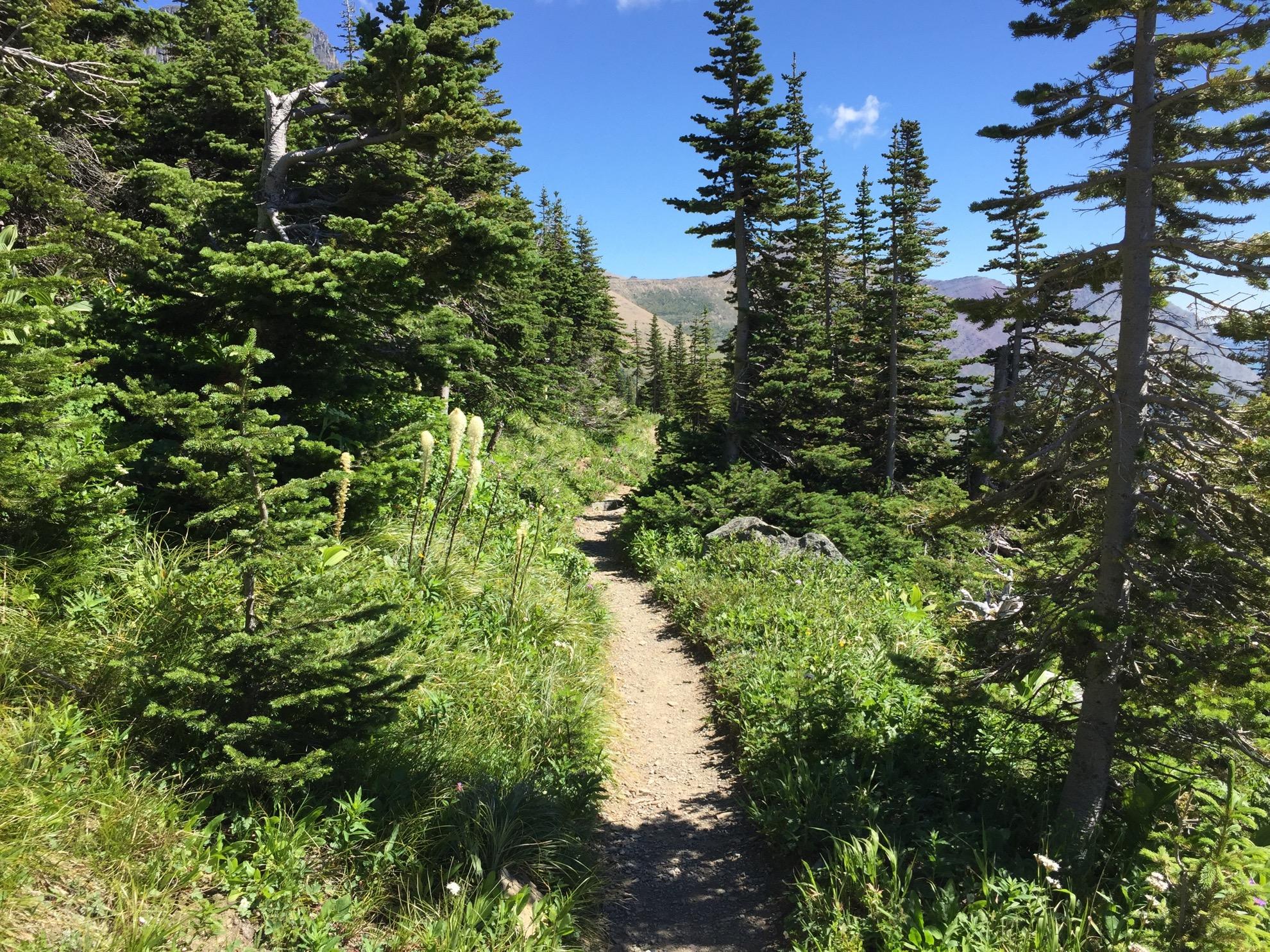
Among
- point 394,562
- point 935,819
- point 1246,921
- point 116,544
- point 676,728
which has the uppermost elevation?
point 116,544

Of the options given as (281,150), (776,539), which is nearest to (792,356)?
(776,539)

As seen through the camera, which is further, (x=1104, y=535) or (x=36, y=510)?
(x=1104, y=535)

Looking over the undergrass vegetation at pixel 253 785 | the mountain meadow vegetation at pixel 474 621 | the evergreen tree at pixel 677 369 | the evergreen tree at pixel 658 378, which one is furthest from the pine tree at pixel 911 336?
the evergreen tree at pixel 658 378

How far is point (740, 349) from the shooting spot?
1644cm

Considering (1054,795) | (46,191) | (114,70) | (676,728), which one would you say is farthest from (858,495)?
(114,70)

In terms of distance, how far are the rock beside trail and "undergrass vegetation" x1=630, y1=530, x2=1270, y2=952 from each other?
444 cm

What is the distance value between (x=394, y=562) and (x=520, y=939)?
4.57 metres

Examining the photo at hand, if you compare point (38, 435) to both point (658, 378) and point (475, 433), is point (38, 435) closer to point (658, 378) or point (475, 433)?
point (475, 433)

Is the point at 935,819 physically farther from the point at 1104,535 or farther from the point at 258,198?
the point at 258,198

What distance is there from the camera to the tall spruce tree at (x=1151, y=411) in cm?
384

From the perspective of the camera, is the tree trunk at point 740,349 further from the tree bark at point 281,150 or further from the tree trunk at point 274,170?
the tree trunk at point 274,170

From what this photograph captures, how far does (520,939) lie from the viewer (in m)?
3.66

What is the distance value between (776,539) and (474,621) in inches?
296

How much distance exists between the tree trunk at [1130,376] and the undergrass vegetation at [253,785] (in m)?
3.80
